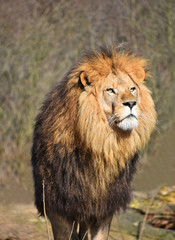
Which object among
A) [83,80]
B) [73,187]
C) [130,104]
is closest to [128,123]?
[130,104]

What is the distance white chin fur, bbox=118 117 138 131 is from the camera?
13.3 feet

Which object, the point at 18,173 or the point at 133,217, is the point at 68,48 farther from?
the point at 133,217

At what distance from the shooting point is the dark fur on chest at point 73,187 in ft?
14.6

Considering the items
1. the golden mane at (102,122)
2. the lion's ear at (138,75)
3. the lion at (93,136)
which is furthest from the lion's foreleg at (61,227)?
the lion's ear at (138,75)

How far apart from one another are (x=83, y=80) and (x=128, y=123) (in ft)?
1.80

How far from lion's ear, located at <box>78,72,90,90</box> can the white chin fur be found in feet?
1.55

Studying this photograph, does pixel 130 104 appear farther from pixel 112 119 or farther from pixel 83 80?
pixel 83 80

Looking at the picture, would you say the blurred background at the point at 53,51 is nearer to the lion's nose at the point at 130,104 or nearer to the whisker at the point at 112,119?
the whisker at the point at 112,119

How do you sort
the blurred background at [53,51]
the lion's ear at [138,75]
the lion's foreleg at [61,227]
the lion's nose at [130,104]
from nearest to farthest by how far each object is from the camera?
the lion's nose at [130,104] → the lion's ear at [138,75] → the lion's foreleg at [61,227] → the blurred background at [53,51]

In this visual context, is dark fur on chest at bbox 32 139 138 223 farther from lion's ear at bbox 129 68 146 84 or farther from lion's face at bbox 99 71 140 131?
lion's ear at bbox 129 68 146 84

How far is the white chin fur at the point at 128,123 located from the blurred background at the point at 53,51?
5483 mm

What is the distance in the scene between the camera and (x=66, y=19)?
1002cm

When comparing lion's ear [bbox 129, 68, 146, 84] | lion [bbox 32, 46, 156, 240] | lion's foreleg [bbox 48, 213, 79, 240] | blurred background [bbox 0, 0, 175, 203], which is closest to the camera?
lion [bbox 32, 46, 156, 240]

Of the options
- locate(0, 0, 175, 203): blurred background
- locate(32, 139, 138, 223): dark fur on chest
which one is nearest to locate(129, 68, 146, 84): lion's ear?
locate(32, 139, 138, 223): dark fur on chest
